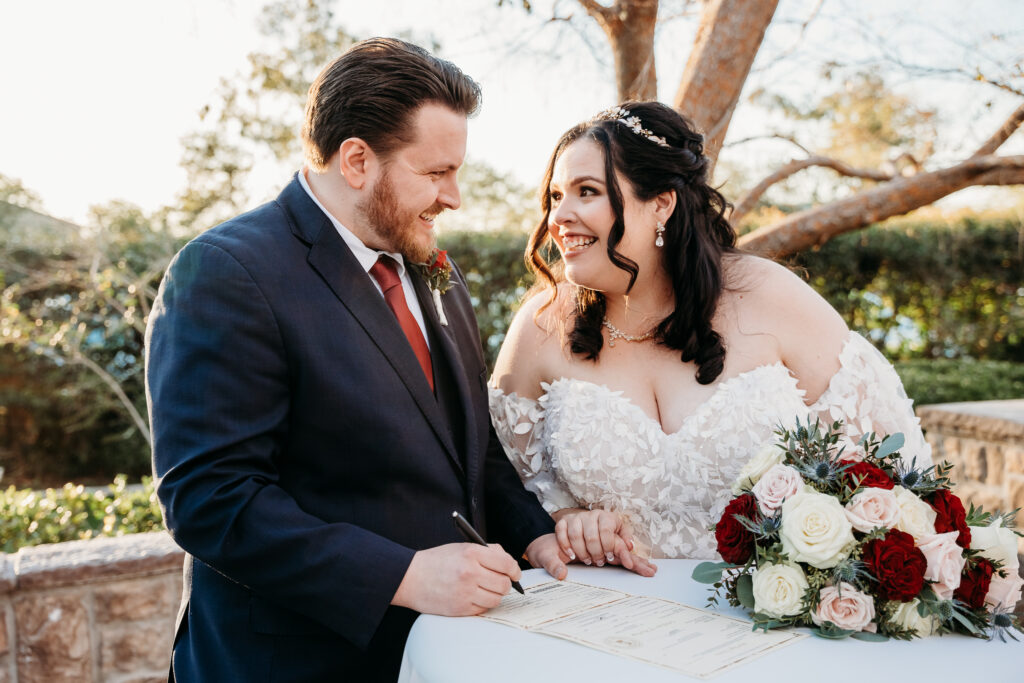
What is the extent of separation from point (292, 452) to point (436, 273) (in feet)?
2.39

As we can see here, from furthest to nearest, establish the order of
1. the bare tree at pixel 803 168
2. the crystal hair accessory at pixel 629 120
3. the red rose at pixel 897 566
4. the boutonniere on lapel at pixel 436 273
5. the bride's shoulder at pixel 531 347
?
the bare tree at pixel 803 168
the bride's shoulder at pixel 531 347
the crystal hair accessory at pixel 629 120
the boutonniere on lapel at pixel 436 273
the red rose at pixel 897 566

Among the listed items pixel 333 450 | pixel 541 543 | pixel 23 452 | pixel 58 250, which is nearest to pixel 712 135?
pixel 541 543

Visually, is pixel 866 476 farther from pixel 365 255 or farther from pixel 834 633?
pixel 365 255

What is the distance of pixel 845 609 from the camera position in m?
1.61

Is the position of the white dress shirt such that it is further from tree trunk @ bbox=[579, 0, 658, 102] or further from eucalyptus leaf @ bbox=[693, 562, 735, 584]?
tree trunk @ bbox=[579, 0, 658, 102]

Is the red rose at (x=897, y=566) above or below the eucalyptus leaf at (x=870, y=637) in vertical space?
above

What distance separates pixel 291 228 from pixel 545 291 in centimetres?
137

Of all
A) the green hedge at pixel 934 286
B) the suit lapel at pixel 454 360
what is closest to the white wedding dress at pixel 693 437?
the suit lapel at pixel 454 360

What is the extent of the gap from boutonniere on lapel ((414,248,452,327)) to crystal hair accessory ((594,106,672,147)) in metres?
0.90

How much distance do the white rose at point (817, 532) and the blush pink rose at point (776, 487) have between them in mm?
48

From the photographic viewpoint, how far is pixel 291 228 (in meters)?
2.08

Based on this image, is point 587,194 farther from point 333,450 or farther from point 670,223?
point 333,450

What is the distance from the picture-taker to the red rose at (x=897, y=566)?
1.57 m

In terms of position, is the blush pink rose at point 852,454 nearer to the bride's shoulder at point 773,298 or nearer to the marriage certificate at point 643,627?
the marriage certificate at point 643,627
